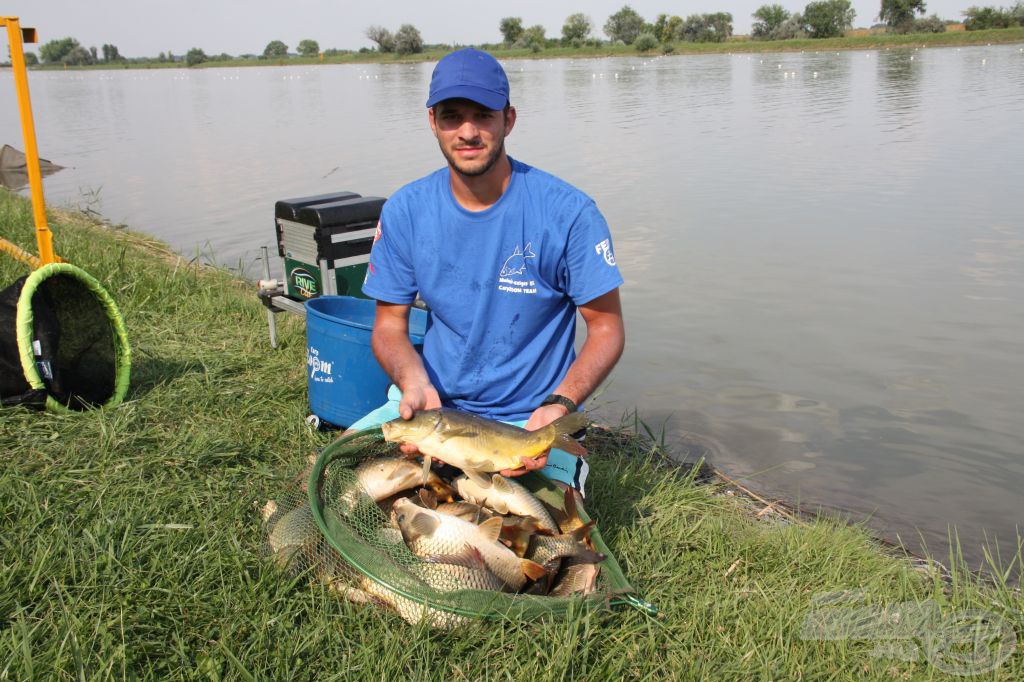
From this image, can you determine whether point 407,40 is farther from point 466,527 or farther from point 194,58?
point 466,527

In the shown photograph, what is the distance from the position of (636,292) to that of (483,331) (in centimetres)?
553

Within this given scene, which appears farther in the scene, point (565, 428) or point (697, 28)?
point (697, 28)

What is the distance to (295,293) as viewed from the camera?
18.1 ft

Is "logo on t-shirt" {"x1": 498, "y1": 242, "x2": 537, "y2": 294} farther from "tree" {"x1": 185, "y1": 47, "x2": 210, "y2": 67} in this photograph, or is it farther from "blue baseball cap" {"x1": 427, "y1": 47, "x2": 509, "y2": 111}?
"tree" {"x1": 185, "y1": 47, "x2": 210, "y2": 67}

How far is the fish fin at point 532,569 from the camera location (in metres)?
2.72

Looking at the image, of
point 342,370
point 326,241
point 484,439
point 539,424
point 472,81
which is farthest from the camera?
point 326,241

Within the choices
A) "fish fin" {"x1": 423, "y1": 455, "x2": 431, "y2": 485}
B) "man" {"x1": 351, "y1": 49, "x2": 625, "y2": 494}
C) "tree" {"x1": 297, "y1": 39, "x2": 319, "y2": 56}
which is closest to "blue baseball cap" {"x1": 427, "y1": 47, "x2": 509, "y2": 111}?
"man" {"x1": 351, "y1": 49, "x2": 625, "y2": 494}

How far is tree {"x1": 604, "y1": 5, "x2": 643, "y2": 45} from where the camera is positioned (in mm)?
115756

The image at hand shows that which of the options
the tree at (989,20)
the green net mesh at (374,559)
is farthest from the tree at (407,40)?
the green net mesh at (374,559)

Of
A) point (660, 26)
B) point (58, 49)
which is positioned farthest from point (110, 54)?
point (660, 26)

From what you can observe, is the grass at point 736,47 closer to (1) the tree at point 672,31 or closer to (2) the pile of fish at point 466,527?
(1) the tree at point 672,31

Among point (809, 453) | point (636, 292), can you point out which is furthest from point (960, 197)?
point (809, 453)

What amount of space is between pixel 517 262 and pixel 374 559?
3.77 feet

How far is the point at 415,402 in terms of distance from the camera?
3.11 metres
